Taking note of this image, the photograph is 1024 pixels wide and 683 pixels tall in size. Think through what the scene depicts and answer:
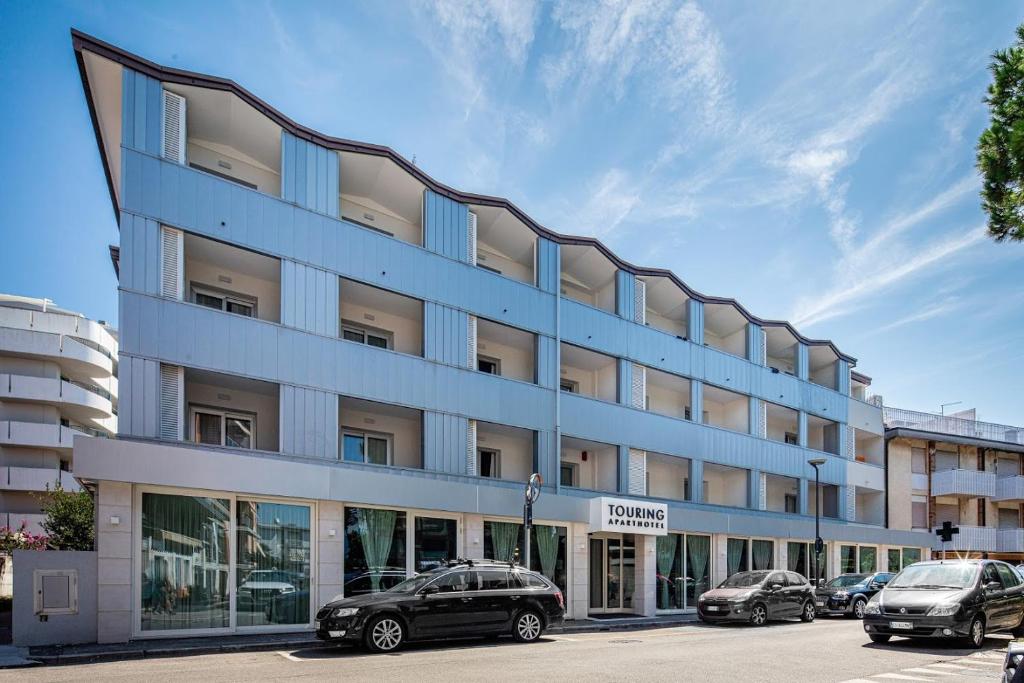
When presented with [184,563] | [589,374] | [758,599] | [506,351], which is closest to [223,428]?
[184,563]

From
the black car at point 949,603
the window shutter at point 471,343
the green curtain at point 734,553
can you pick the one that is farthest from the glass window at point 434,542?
the green curtain at point 734,553

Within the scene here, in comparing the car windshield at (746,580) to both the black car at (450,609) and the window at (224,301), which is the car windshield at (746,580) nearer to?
the black car at (450,609)

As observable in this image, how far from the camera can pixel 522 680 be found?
1064 cm

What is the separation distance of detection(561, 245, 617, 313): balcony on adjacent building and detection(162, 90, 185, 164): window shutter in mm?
11848

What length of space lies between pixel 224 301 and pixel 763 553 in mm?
20848

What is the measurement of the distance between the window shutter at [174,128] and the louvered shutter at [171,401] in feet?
14.9

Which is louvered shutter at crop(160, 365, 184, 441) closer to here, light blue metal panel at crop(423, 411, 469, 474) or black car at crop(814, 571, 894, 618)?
light blue metal panel at crop(423, 411, 469, 474)

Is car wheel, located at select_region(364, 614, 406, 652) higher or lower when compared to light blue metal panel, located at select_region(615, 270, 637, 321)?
lower

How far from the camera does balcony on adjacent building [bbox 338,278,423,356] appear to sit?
20609mm

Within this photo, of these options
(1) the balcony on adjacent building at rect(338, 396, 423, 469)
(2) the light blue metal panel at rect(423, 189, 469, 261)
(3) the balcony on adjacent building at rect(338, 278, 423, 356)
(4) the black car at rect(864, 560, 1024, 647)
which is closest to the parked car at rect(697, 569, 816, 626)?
(4) the black car at rect(864, 560, 1024, 647)

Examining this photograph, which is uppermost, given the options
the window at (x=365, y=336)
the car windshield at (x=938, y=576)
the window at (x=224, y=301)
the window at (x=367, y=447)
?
the window at (x=224, y=301)

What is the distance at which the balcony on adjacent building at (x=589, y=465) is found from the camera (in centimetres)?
2553

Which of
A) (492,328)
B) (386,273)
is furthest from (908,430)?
(386,273)

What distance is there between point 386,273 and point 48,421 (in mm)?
35410
